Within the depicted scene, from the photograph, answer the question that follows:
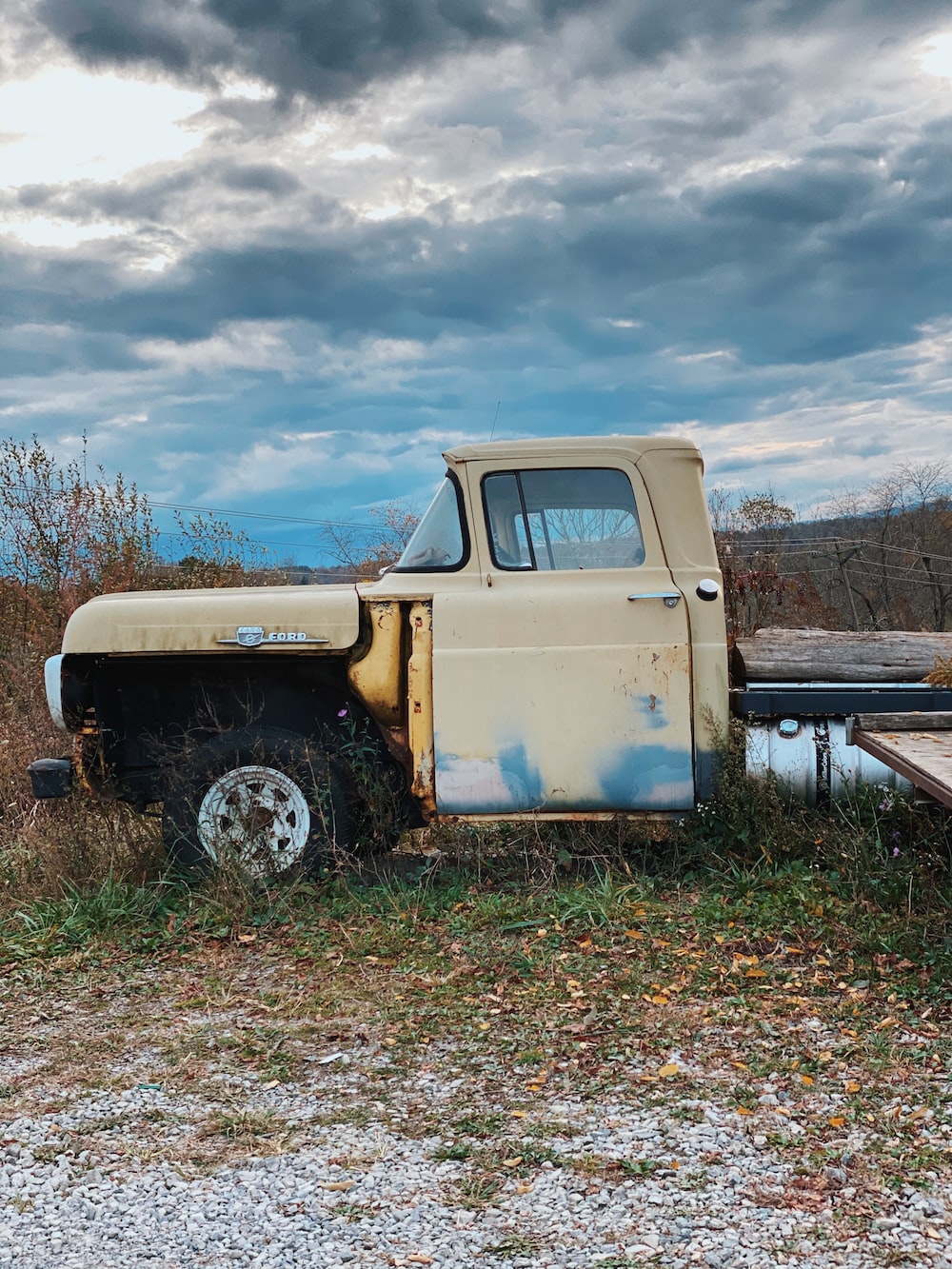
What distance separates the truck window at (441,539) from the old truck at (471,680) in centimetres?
1

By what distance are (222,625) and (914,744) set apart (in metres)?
3.55

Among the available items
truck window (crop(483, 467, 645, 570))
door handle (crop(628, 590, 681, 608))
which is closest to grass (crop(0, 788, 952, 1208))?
door handle (crop(628, 590, 681, 608))

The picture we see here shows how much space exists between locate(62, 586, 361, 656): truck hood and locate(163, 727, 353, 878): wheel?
515mm

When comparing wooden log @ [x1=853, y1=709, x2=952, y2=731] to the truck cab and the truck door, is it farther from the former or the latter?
the truck door

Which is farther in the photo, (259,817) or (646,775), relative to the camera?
(259,817)

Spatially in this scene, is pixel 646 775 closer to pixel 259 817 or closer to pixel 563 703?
pixel 563 703

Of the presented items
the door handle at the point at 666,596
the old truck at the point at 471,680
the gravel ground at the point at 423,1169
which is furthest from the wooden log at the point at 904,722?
the gravel ground at the point at 423,1169

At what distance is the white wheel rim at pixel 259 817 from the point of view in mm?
5859

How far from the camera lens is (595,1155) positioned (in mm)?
3270

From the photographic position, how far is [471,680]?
18.7 ft

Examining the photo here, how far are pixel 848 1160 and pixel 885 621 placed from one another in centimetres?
1623

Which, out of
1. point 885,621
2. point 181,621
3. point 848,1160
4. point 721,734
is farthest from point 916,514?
point 848,1160

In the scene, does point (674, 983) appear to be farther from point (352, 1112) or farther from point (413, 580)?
point (413, 580)

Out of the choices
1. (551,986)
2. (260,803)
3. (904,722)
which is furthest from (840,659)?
(260,803)
